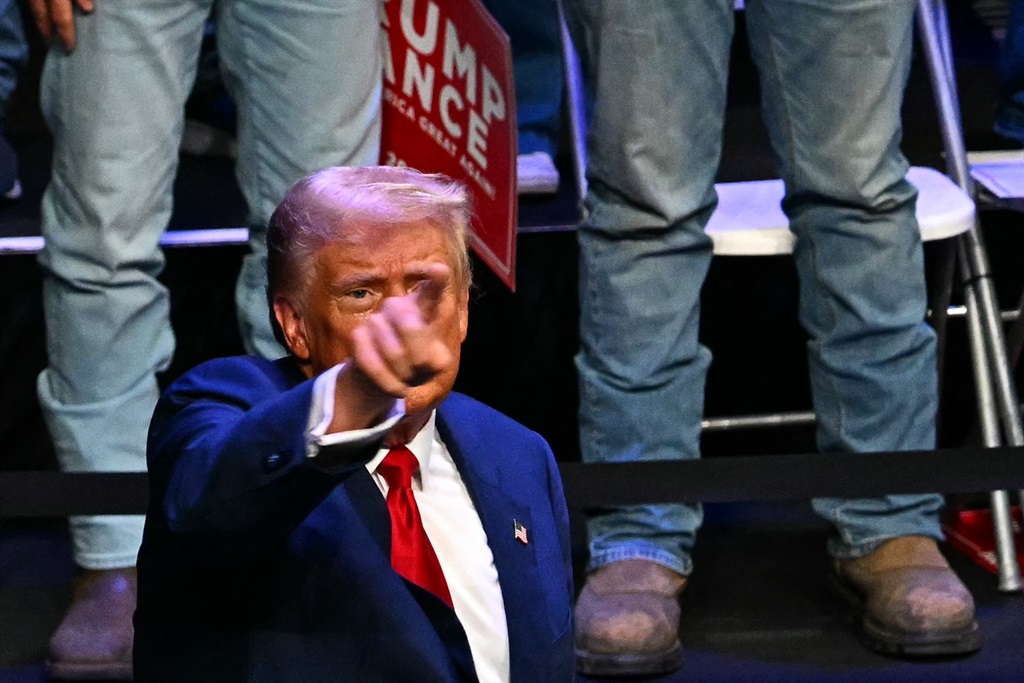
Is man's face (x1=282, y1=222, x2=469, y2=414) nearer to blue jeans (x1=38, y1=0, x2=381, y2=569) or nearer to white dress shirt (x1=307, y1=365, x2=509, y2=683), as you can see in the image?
white dress shirt (x1=307, y1=365, x2=509, y2=683)

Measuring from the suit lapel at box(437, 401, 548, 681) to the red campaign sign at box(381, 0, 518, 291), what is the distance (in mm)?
929

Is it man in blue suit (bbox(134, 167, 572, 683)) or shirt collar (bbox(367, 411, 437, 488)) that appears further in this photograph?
shirt collar (bbox(367, 411, 437, 488))

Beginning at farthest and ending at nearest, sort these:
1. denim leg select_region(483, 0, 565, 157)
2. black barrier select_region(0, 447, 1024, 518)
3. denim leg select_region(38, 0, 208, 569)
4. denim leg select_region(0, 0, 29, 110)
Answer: denim leg select_region(483, 0, 565, 157) → denim leg select_region(0, 0, 29, 110) → denim leg select_region(38, 0, 208, 569) → black barrier select_region(0, 447, 1024, 518)

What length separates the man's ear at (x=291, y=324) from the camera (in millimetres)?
1164

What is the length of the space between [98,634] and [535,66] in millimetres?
Result: 1273

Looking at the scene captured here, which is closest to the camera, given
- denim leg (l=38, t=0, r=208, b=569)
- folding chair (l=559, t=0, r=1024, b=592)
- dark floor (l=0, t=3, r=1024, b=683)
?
denim leg (l=38, t=0, r=208, b=569)

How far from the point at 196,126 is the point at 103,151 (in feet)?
2.97

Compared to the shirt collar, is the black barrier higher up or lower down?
lower down

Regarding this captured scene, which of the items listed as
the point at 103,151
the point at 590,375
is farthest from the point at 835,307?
the point at 103,151

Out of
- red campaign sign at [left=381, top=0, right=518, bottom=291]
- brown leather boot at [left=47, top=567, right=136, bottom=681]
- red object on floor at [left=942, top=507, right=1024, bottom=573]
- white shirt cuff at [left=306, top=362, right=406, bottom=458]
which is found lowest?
red object on floor at [left=942, top=507, right=1024, bottom=573]

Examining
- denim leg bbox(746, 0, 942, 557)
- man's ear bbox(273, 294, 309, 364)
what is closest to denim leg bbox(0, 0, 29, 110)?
denim leg bbox(746, 0, 942, 557)

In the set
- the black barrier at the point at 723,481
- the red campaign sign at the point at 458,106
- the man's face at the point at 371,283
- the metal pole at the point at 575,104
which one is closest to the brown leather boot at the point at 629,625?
the black barrier at the point at 723,481

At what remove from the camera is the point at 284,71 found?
1.98m

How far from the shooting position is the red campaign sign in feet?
7.38
